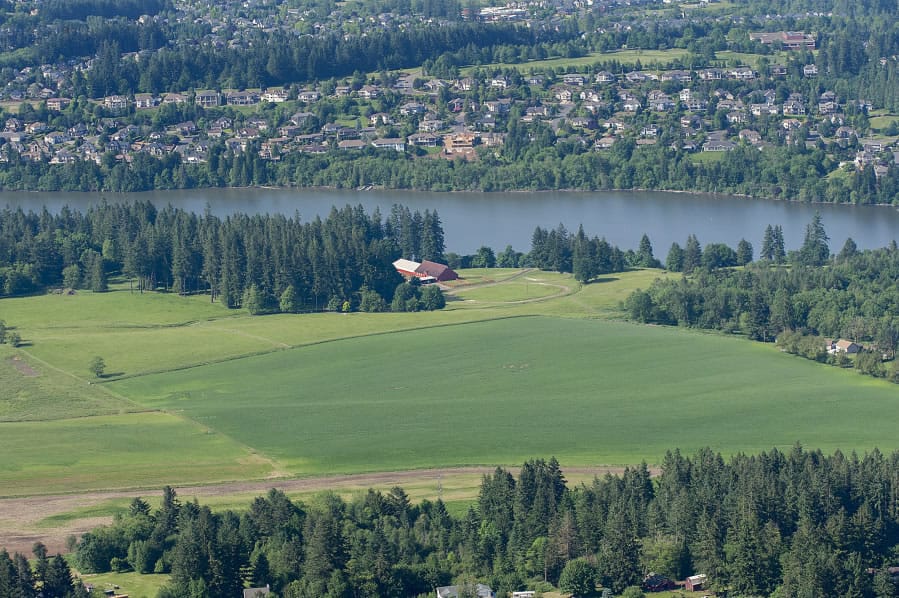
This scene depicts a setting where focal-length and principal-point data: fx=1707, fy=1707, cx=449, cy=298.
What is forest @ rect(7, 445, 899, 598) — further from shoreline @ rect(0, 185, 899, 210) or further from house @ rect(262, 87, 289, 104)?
house @ rect(262, 87, 289, 104)

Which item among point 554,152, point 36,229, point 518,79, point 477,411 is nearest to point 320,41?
point 518,79

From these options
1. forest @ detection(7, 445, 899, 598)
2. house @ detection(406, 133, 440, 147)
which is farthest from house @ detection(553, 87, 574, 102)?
forest @ detection(7, 445, 899, 598)

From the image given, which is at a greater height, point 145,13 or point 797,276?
point 145,13

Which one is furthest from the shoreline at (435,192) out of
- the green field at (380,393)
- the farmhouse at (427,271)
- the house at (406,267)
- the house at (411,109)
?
the green field at (380,393)

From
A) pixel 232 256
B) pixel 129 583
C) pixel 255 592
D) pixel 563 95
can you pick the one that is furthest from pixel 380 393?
pixel 563 95

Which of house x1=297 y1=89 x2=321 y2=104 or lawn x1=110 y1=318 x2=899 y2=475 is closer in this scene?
lawn x1=110 y1=318 x2=899 y2=475

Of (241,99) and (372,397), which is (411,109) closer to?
(241,99)

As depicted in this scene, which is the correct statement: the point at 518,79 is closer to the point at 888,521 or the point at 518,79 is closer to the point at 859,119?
the point at 859,119
